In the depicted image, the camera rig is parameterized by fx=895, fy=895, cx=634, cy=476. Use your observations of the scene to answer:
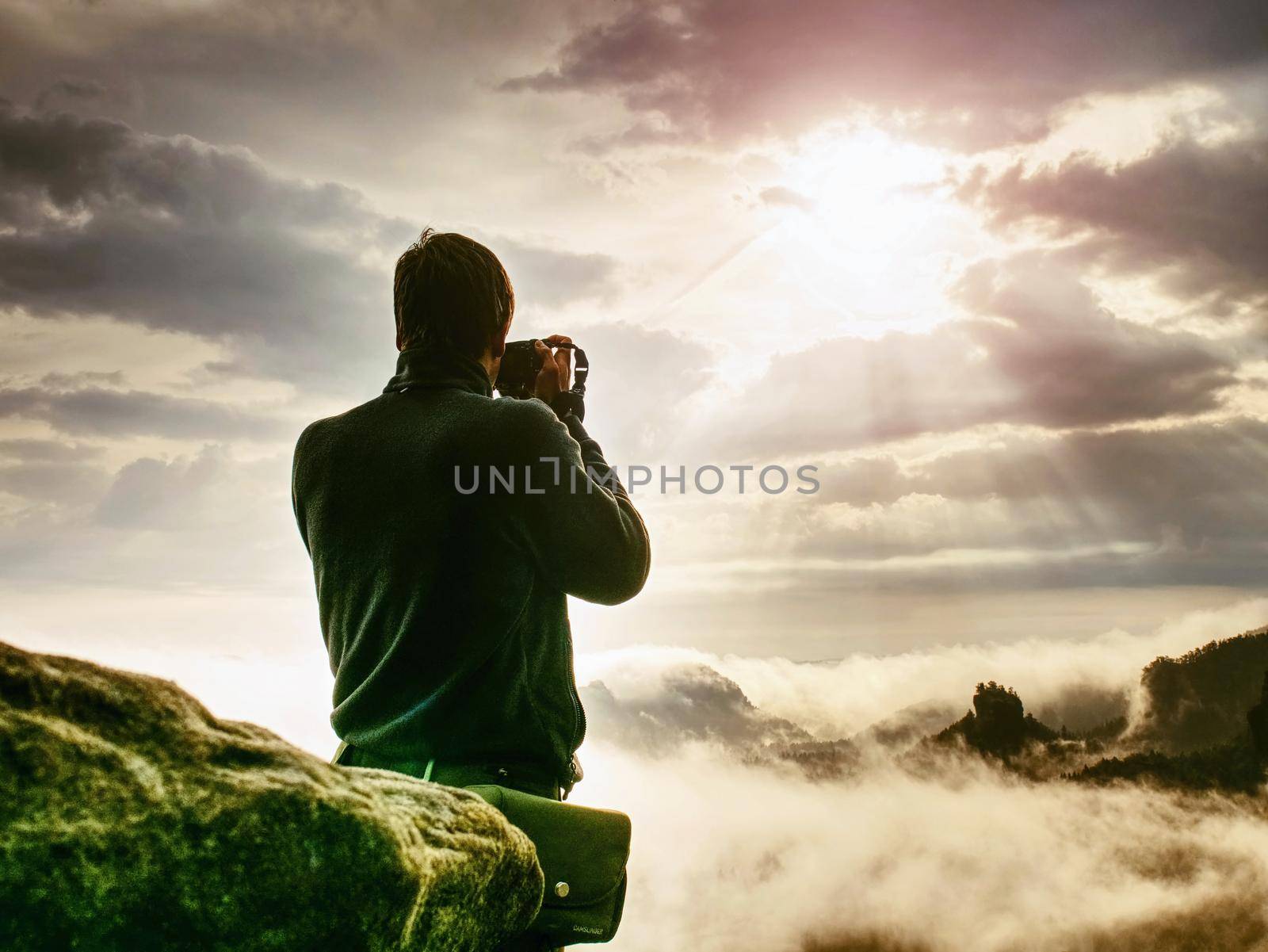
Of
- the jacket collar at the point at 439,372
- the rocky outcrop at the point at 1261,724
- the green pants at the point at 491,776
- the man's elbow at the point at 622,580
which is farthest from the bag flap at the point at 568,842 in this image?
the rocky outcrop at the point at 1261,724

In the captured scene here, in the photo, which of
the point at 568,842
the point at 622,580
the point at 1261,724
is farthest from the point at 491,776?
the point at 1261,724

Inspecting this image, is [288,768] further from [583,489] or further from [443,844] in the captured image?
[583,489]

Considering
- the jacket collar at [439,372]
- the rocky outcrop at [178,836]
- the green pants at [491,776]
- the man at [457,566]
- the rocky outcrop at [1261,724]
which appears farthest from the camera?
the rocky outcrop at [1261,724]

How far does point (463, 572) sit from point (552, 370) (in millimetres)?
1409

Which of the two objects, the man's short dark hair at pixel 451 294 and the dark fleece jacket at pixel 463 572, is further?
the man's short dark hair at pixel 451 294

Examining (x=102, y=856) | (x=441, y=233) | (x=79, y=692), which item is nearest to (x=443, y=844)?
(x=102, y=856)

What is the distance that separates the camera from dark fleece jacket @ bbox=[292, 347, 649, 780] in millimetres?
3059

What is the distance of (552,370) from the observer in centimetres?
423

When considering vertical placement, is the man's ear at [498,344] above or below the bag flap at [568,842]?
above

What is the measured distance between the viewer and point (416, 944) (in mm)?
1976

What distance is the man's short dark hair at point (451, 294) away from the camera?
11.7 ft

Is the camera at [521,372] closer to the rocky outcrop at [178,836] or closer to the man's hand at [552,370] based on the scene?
the man's hand at [552,370]

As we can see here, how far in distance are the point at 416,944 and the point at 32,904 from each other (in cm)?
75

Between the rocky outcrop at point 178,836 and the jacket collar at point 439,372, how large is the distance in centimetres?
173
